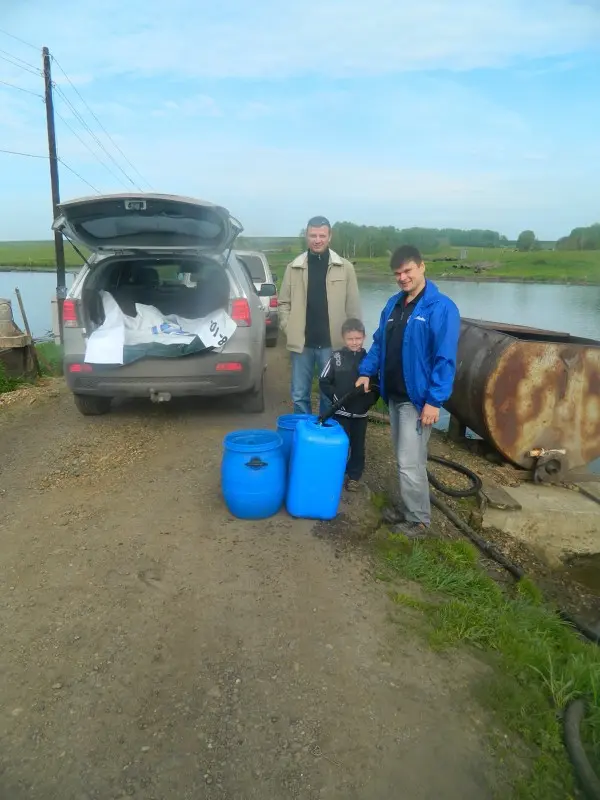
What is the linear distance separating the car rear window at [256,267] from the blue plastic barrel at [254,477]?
883cm

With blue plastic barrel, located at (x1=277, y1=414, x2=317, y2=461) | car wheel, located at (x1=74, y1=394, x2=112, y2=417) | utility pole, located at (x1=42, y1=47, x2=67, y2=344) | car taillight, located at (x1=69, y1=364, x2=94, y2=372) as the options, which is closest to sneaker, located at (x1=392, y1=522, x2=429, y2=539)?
blue plastic barrel, located at (x1=277, y1=414, x2=317, y2=461)

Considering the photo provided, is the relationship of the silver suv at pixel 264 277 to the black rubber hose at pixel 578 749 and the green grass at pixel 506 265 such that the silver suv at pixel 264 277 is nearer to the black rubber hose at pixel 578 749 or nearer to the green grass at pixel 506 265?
the black rubber hose at pixel 578 749

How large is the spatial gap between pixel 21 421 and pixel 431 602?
5239mm

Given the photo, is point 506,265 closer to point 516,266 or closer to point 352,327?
point 516,266

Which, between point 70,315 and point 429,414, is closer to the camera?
point 429,414

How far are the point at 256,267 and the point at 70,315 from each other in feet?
24.4

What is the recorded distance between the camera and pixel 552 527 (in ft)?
17.7

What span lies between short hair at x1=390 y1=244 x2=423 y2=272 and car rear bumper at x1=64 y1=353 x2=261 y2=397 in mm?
2217

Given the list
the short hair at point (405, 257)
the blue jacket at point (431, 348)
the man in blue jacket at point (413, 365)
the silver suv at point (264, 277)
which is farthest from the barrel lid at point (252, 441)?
the silver suv at point (264, 277)

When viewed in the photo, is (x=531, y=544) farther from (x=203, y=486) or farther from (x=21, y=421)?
(x=21, y=421)

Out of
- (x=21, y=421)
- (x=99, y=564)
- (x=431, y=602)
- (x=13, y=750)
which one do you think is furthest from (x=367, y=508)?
(x=21, y=421)

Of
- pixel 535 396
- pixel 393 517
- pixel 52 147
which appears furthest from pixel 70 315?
pixel 52 147

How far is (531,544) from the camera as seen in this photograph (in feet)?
17.7

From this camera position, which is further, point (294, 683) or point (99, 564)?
point (99, 564)
